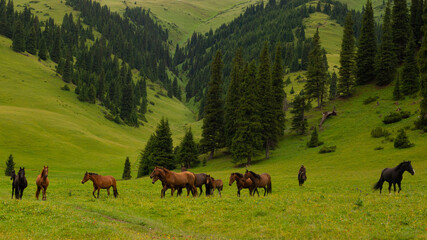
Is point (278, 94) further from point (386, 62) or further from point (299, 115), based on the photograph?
point (386, 62)

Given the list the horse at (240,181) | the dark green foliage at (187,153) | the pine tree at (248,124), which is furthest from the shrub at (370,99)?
the horse at (240,181)

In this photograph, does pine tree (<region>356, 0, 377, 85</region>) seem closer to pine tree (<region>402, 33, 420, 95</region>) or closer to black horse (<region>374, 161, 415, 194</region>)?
A: pine tree (<region>402, 33, 420, 95</region>)

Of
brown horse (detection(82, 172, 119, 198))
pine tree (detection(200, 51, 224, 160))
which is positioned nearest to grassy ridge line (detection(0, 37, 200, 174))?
pine tree (detection(200, 51, 224, 160))

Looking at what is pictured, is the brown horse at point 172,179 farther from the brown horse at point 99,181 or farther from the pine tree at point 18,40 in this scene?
the pine tree at point 18,40

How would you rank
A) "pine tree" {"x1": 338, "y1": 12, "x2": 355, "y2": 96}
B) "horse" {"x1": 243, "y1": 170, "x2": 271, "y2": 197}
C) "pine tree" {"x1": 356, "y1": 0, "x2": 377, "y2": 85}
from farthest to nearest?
"pine tree" {"x1": 356, "y1": 0, "x2": 377, "y2": 85}
"pine tree" {"x1": 338, "y1": 12, "x2": 355, "y2": 96}
"horse" {"x1": 243, "y1": 170, "x2": 271, "y2": 197}

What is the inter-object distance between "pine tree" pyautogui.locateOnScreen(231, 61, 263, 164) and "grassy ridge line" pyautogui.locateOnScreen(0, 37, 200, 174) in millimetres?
36350

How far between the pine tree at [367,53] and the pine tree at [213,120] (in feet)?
130

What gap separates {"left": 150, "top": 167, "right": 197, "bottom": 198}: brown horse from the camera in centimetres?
2275

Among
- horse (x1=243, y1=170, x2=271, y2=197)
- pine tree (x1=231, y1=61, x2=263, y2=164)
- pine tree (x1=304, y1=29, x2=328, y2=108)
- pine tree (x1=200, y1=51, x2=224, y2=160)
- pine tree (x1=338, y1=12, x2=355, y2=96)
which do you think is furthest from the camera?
pine tree (x1=338, y1=12, x2=355, y2=96)

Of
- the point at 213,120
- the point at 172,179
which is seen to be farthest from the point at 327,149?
the point at 172,179

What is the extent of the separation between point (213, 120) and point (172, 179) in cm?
5237

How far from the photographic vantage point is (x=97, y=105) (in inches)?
5856

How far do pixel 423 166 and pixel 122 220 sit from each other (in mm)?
35619

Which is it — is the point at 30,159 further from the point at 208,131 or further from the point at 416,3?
the point at 416,3
